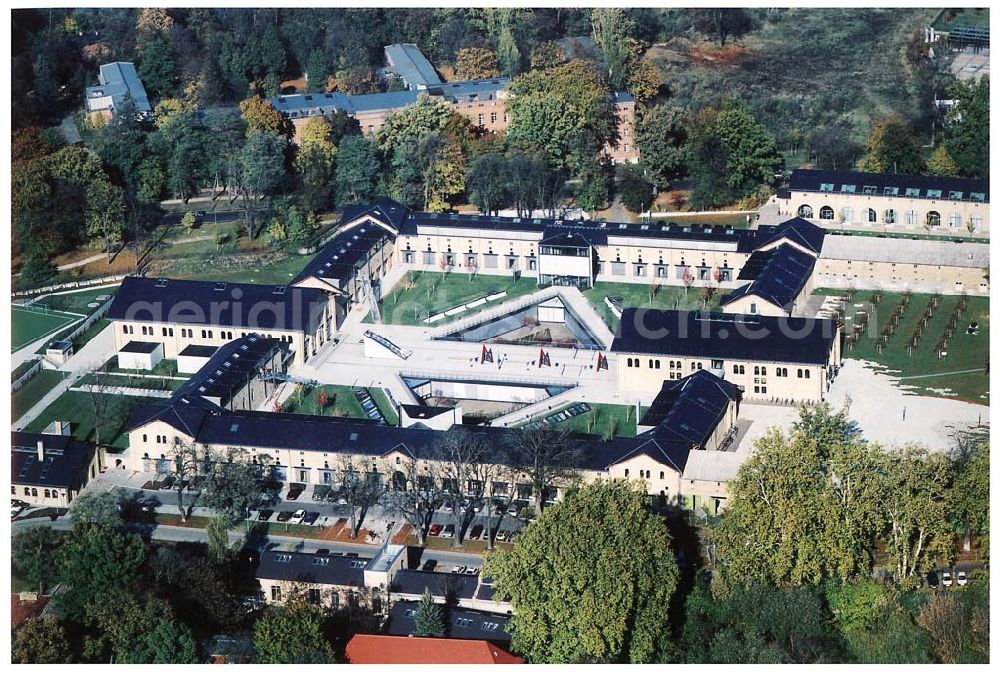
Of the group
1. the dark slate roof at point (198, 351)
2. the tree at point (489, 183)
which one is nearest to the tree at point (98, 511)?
the dark slate roof at point (198, 351)

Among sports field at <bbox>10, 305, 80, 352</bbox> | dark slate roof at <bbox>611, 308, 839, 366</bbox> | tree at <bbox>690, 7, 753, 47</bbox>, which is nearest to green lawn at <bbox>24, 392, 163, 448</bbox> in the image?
sports field at <bbox>10, 305, 80, 352</bbox>

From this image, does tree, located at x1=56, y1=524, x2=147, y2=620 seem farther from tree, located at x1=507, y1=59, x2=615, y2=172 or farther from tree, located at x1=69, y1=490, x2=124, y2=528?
tree, located at x1=507, y1=59, x2=615, y2=172

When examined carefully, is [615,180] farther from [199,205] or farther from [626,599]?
[626,599]

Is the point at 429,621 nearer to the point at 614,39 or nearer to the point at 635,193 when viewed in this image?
the point at 635,193

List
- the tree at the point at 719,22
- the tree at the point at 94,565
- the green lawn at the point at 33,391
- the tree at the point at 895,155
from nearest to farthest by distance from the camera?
the tree at the point at 94,565
the green lawn at the point at 33,391
the tree at the point at 895,155
the tree at the point at 719,22

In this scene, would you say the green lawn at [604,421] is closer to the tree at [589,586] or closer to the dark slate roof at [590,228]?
the tree at [589,586]

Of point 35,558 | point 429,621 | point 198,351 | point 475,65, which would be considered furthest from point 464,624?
point 475,65
